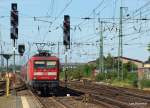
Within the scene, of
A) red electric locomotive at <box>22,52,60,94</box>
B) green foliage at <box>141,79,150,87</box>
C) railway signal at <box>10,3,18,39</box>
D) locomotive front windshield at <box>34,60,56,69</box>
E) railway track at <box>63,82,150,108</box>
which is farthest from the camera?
green foliage at <box>141,79,150,87</box>

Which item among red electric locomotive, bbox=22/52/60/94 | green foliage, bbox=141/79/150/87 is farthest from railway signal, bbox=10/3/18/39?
green foliage, bbox=141/79/150/87

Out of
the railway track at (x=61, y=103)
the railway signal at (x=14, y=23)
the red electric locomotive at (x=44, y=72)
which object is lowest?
the railway track at (x=61, y=103)

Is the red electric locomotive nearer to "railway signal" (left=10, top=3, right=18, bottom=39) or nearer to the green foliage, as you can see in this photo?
"railway signal" (left=10, top=3, right=18, bottom=39)

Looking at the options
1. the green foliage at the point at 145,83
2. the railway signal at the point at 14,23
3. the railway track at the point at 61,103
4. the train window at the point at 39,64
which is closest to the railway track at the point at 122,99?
the railway track at the point at 61,103

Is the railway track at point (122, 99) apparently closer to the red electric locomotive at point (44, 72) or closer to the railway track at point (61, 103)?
the railway track at point (61, 103)

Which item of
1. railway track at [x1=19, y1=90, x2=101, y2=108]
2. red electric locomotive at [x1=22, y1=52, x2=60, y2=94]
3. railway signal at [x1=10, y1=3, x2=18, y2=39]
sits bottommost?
railway track at [x1=19, y1=90, x2=101, y2=108]

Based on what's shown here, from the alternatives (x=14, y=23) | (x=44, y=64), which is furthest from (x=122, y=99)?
(x=14, y=23)

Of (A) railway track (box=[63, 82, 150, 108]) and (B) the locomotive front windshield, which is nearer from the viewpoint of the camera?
(A) railway track (box=[63, 82, 150, 108])

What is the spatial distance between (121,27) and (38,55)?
83.5ft

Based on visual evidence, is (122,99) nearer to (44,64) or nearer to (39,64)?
(44,64)

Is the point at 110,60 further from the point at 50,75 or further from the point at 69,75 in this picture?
the point at 50,75

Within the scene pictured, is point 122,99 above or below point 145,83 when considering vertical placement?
below

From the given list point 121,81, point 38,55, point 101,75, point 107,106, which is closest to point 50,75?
point 38,55

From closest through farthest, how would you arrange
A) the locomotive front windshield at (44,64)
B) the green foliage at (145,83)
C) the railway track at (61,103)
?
the railway track at (61,103) < the locomotive front windshield at (44,64) < the green foliage at (145,83)
